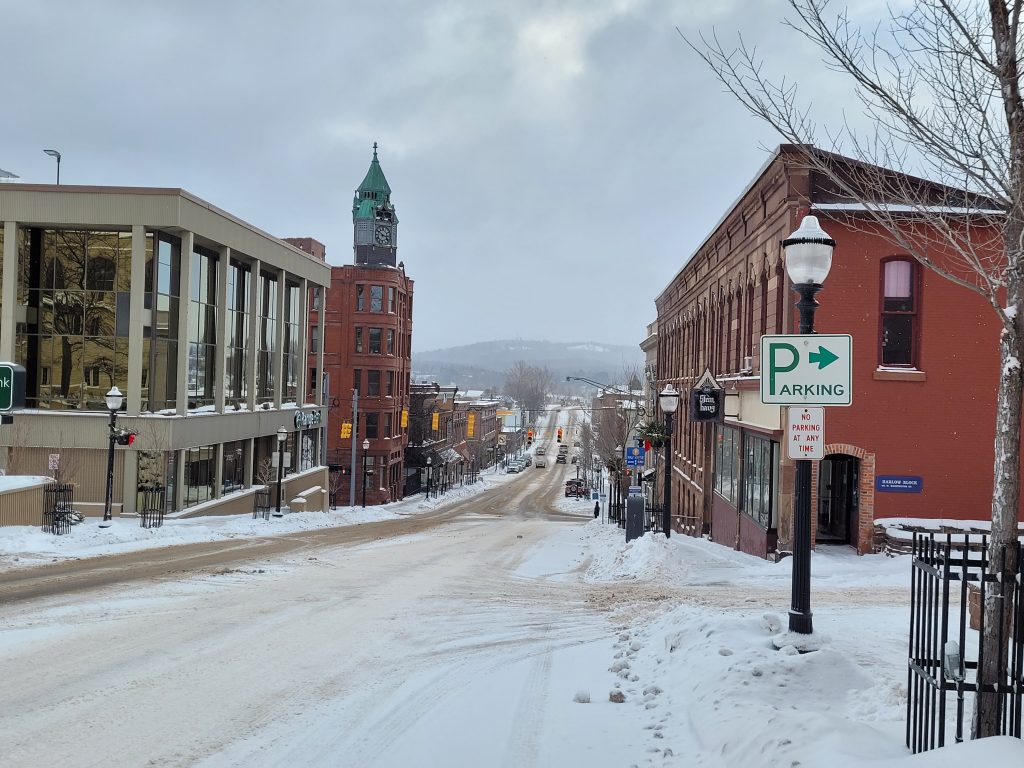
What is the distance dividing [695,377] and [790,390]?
26.6 m

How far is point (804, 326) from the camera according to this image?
8.49 metres

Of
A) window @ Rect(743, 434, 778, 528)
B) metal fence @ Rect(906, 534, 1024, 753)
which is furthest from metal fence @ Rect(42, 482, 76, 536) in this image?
metal fence @ Rect(906, 534, 1024, 753)

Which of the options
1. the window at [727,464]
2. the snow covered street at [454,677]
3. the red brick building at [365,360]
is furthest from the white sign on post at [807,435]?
the red brick building at [365,360]

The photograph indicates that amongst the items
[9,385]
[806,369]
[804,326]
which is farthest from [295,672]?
[9,385]

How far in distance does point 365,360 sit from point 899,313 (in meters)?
52.8

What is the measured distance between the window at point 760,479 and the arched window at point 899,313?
3.31 meters

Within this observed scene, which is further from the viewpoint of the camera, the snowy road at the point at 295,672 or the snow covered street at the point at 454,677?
the snowy road at the point at 295,672

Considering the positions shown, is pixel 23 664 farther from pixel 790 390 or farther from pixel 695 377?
pixel 695 377

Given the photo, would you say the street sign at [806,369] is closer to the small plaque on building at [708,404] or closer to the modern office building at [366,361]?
the small plaque on building at [708,404]

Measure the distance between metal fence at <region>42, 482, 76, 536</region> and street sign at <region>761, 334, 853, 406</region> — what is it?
19392 millimetres

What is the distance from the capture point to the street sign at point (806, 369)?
8188 millimetres

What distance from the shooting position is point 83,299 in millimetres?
31562

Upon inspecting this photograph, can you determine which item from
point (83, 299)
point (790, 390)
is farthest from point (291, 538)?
point (790, 390)

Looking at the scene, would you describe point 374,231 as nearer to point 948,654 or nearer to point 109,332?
point 109,332
